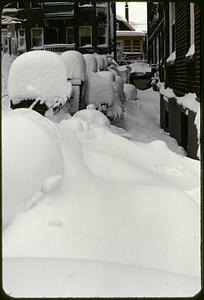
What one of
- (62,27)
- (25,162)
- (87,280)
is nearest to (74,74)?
(25,162)

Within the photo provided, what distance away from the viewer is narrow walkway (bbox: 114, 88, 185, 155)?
12077mm

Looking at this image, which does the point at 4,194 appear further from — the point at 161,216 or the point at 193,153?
the point at 193,153

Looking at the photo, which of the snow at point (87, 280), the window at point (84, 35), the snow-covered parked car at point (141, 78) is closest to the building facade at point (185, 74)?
the snow at point (87, 280)

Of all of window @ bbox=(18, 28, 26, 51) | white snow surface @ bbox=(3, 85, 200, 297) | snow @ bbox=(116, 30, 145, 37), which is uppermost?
snow @ bbox=(116, 30, 145, 37)

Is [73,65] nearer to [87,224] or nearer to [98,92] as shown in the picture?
[98,92]

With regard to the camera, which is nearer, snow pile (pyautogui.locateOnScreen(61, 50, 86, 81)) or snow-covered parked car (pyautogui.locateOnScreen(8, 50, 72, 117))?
snow-covered parked car (pyautogui.locateOnScreen(8, 50, 72, 117))

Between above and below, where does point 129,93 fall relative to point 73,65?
below

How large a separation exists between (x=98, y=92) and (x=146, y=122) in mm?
5767

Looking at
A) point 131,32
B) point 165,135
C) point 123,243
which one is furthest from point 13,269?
point 131,32

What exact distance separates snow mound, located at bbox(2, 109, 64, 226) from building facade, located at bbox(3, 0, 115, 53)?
22.7 m

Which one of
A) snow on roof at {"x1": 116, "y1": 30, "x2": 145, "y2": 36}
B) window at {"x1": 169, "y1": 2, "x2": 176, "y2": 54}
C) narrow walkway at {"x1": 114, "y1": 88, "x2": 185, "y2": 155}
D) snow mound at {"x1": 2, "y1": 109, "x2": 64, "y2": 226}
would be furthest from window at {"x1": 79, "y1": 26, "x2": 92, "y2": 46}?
snow mound at {"x1": 2, "y1": 109, "x2": 64, "y2": 226}

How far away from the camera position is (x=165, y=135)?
13422 millimetres

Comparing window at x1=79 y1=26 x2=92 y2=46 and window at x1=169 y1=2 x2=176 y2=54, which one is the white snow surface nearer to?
window at x1=169 y1=2 x2=176 y2=54

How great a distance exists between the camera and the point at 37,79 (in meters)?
8.33
